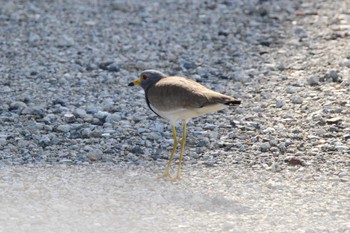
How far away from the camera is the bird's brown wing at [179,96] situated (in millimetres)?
7379

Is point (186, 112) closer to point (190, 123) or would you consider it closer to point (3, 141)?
point (190, 123)

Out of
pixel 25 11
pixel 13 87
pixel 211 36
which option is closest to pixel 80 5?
pixel 25 11

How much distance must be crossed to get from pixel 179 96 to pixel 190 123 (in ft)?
4.88

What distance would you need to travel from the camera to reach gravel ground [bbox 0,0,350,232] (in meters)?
6.94

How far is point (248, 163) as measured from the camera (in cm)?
798

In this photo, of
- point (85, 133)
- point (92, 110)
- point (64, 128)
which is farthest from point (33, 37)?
point (85, 133)

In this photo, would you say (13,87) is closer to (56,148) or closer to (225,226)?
(56,148)

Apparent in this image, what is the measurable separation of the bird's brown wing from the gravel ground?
61 cm

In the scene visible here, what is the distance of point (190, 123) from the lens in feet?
29.4

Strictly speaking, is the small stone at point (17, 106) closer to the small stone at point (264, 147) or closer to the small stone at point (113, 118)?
the small stone at point (113, 118)

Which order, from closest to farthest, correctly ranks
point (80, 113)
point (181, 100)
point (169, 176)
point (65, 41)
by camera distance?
point (181, 100) → point (169, 176) → point (80, 113) → point (65, 41)

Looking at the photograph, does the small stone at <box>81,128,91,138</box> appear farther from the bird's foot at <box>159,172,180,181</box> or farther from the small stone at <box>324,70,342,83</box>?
the small stone at <box>324,70,342,83</box>

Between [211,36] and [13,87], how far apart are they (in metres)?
3.03

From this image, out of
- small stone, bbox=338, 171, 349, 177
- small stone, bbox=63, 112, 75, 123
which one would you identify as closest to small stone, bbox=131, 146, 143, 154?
small stone, bbox=63, 112, 75, 123
